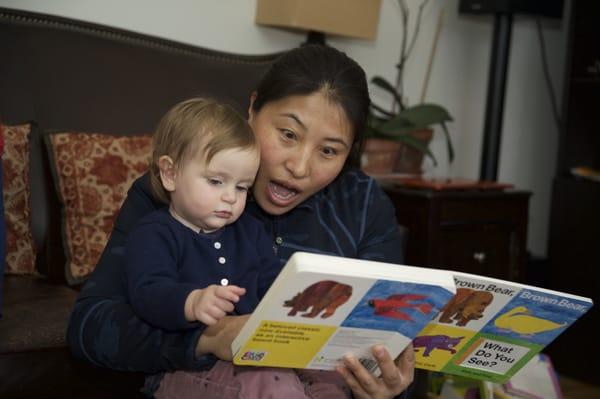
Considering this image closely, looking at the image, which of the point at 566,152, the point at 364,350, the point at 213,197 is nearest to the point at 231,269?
the point at 213,197

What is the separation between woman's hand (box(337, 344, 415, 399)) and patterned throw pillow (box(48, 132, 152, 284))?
86cm

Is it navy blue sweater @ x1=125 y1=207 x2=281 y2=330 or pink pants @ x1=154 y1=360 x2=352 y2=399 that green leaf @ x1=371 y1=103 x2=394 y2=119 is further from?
pink pants @ x1=154 y1=360 x2=352 y2=399

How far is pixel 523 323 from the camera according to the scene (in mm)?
1216

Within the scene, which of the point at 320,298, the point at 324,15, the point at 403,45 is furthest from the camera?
the point at 403,45

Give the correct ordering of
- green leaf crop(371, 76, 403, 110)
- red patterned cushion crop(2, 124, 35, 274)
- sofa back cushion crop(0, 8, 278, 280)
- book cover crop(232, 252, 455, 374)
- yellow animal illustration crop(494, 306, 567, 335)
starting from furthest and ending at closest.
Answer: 1. green leaf crop(371, 76, 403, 110)
2. sofa back cushion crop(0, 8, 278, 280)
3. red patterned cushion crop(2, 124, 35, 274)
4. yellow animal illustration crop(494, 306, 567, 335)
5. book cover crop(232, 252, 455, 374)

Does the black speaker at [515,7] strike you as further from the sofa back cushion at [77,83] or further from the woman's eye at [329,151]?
the woman's eye at [329,151]

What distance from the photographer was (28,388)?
1397 mm

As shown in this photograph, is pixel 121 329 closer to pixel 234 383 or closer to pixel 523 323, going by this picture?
pixel 234 383

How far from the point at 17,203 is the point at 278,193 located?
72 cm

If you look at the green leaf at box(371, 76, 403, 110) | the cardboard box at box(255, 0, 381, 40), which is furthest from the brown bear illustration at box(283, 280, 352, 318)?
the green leaf at box(371, 76, 403, 110)

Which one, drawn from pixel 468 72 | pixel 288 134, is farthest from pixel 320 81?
pixel 468 72

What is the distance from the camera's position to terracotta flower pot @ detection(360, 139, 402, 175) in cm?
283

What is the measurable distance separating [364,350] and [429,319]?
0.37 feet

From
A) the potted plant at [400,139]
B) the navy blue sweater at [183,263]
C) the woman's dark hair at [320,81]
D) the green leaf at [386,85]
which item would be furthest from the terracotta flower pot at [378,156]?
the navy blue sweater at [183,263]
